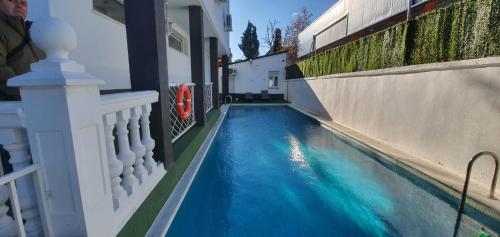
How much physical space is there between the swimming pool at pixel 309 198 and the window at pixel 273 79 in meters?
15.7

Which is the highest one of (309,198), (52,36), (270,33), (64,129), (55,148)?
(270,33)

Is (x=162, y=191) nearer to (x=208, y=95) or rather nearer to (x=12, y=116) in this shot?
(x=12, y=116)

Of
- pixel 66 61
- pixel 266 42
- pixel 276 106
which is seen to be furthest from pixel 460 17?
pixel 266 42

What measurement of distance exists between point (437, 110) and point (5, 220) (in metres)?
5.74

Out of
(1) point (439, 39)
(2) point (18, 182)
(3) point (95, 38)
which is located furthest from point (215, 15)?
(2) point (18, 182)

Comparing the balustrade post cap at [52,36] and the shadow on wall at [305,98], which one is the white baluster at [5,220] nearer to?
the balustrade post cap at [52,36]

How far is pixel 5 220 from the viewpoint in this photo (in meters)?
1.33

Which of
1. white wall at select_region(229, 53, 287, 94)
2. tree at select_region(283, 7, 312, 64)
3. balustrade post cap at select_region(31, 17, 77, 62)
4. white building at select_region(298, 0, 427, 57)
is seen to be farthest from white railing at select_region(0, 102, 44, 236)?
tree at select_region(283, 7, 312, 64)

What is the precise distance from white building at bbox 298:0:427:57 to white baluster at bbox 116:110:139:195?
8.53 metres

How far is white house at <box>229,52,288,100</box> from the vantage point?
20.7 metres

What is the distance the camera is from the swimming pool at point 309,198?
2.77m

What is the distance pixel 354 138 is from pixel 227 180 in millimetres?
4188

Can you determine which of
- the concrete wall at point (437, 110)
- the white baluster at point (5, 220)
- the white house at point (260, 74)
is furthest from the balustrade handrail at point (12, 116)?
the white house at point (260, 74)

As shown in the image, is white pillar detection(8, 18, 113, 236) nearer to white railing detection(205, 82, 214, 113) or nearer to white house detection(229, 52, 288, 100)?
white railing detection(205, 82, 214, 113)
